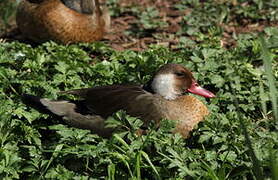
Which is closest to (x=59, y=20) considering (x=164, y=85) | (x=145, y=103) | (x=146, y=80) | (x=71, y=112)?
(x=146, y=80)

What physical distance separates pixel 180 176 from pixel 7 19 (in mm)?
4227

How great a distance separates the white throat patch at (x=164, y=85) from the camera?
4.73m

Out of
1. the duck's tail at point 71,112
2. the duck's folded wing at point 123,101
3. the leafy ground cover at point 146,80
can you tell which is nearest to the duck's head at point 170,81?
the duck's folded wing at point 123,101

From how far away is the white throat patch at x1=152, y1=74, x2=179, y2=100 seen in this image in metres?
4.73

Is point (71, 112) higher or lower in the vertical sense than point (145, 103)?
lower

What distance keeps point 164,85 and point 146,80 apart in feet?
2.35

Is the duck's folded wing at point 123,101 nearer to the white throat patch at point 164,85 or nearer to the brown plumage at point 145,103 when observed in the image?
the brown plumage at point 145,103

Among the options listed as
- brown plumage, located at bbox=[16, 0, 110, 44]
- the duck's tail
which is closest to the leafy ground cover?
the duck's tail

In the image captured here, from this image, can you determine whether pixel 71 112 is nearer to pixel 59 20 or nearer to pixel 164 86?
pixel 164 86

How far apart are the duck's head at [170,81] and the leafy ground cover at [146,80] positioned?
354 mm

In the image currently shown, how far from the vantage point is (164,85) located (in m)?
4.74

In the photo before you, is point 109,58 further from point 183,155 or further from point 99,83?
point 183,155

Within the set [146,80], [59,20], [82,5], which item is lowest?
[146,80]

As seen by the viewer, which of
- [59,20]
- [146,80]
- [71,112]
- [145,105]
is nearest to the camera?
[145,105]
